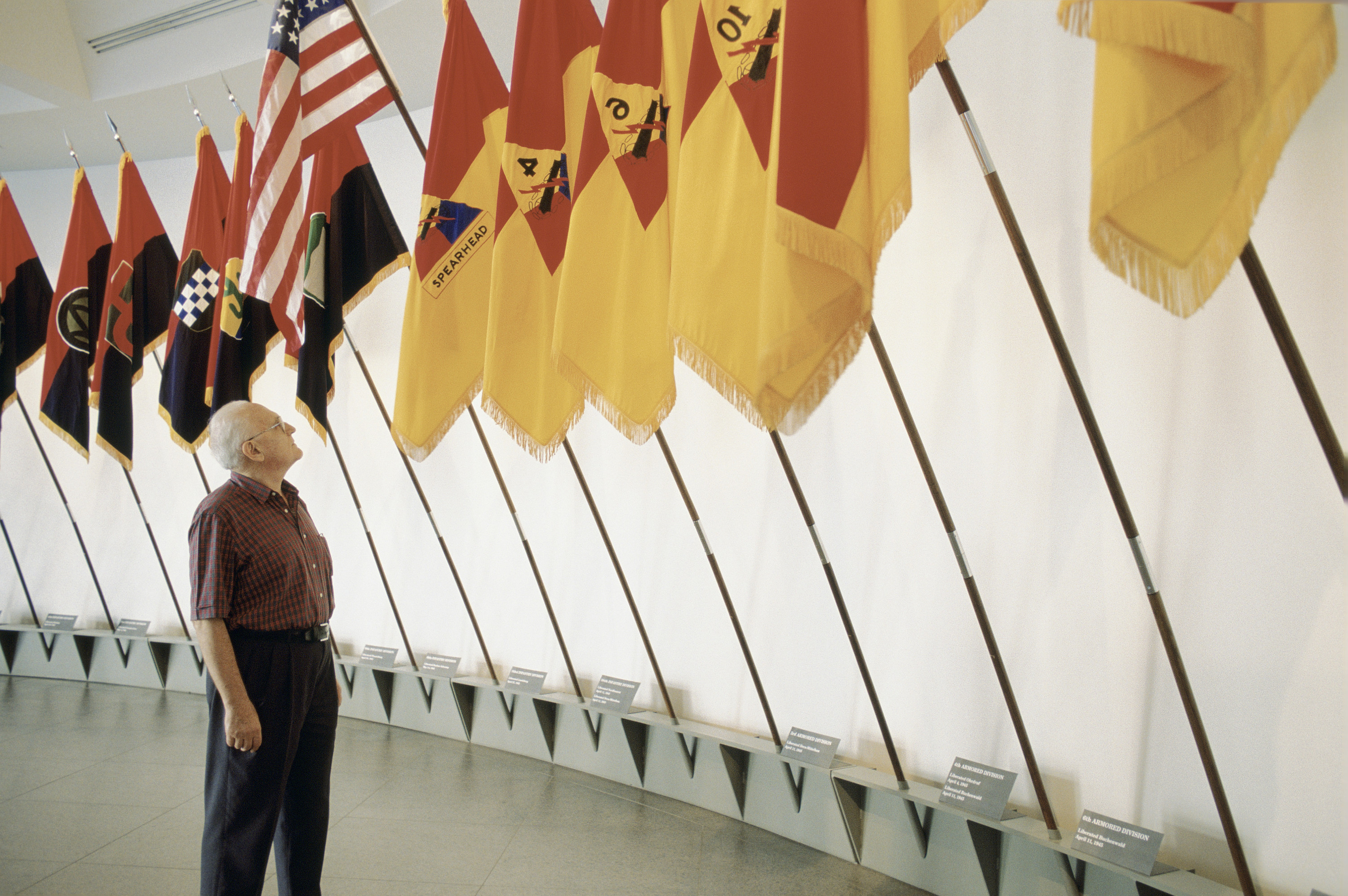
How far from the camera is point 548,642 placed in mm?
4918

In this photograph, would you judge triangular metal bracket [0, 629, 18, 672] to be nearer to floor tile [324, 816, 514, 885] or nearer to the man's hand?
floor tile [324, 816, 514, 885]

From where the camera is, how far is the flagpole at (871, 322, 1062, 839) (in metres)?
2.68

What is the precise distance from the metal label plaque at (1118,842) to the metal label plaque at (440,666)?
11.5ft

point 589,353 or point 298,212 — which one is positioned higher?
point 298,212

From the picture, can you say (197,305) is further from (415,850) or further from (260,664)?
(415,850)

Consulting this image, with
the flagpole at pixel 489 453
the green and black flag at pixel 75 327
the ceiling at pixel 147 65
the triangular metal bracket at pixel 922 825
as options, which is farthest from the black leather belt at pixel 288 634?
the green and black flag at pixel 75 327

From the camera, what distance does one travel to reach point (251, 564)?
2.46 m

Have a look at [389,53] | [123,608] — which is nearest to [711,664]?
[389,53]

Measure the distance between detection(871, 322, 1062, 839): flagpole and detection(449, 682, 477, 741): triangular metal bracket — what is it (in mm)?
3197

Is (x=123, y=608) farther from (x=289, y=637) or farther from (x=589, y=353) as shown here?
(x=589, y=353)

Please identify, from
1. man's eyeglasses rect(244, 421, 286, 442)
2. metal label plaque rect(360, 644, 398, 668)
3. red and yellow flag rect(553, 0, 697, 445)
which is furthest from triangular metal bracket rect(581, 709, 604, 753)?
man's eyeglasses rect(244, 421, 286, 442)

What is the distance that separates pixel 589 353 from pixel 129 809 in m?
3.05

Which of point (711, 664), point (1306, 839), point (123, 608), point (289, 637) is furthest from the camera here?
point (123, 608)

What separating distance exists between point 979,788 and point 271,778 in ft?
7.40
